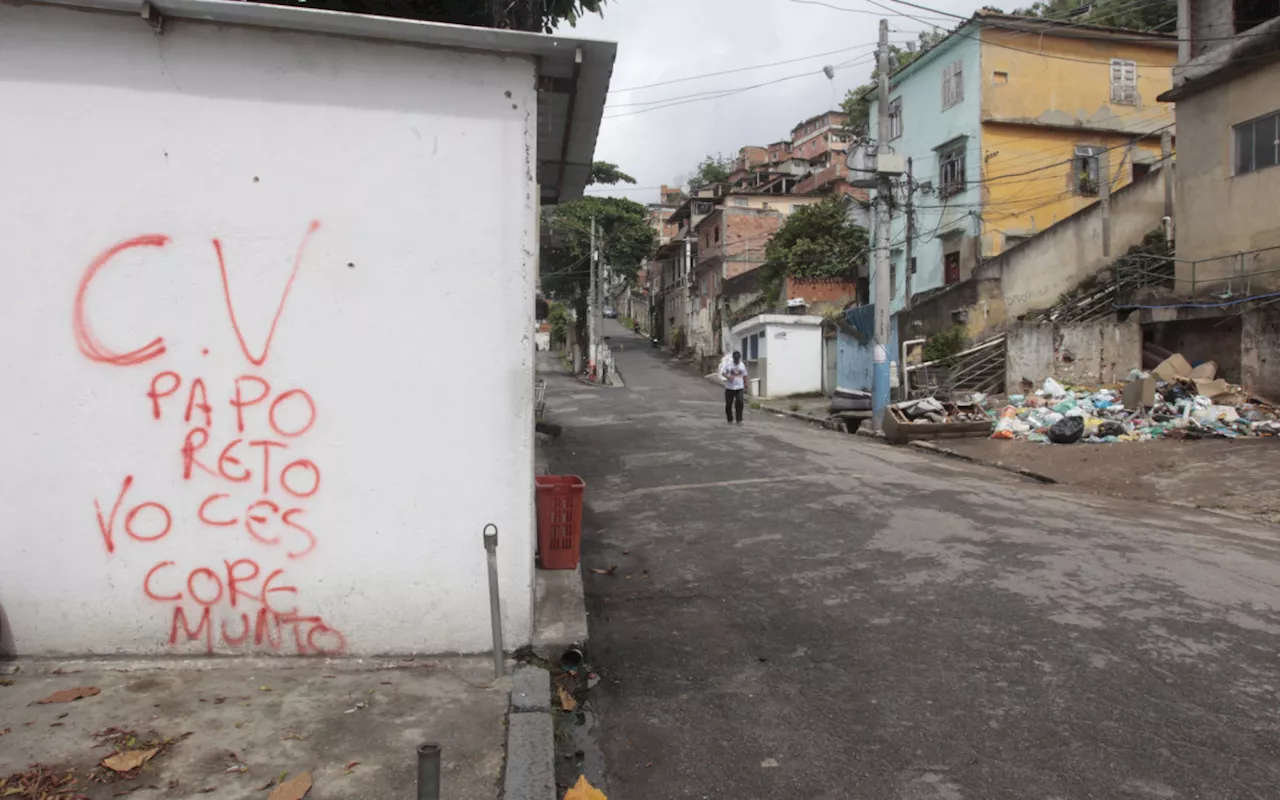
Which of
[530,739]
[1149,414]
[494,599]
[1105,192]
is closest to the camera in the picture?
[530,739]

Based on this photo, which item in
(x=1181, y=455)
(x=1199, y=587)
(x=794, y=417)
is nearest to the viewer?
(x=1199, y=587)

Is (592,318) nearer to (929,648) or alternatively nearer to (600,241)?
(600,241)

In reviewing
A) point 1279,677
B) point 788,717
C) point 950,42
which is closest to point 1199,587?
point 1279,677

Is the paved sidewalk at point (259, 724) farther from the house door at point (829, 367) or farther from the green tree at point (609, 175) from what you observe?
the green tree at point (609, 175)

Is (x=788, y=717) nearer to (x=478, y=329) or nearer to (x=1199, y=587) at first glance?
(x=478, y=329)

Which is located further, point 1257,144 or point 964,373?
point 964,373

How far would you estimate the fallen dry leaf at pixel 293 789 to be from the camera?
9.90 ft

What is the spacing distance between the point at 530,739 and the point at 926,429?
1343 centimetres

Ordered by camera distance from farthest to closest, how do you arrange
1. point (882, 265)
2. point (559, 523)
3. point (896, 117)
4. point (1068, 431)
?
point (896, 117), point (882, 265), point (1068, 431), point (559, 523)

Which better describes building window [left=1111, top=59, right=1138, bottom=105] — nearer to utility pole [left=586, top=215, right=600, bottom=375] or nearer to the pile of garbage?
the pile of garbage

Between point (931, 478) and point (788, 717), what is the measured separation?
7.51 metres

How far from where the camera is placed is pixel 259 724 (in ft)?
11.8

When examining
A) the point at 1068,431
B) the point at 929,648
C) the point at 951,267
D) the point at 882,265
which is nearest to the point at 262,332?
the point at 929,648

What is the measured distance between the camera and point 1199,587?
5.74 m
